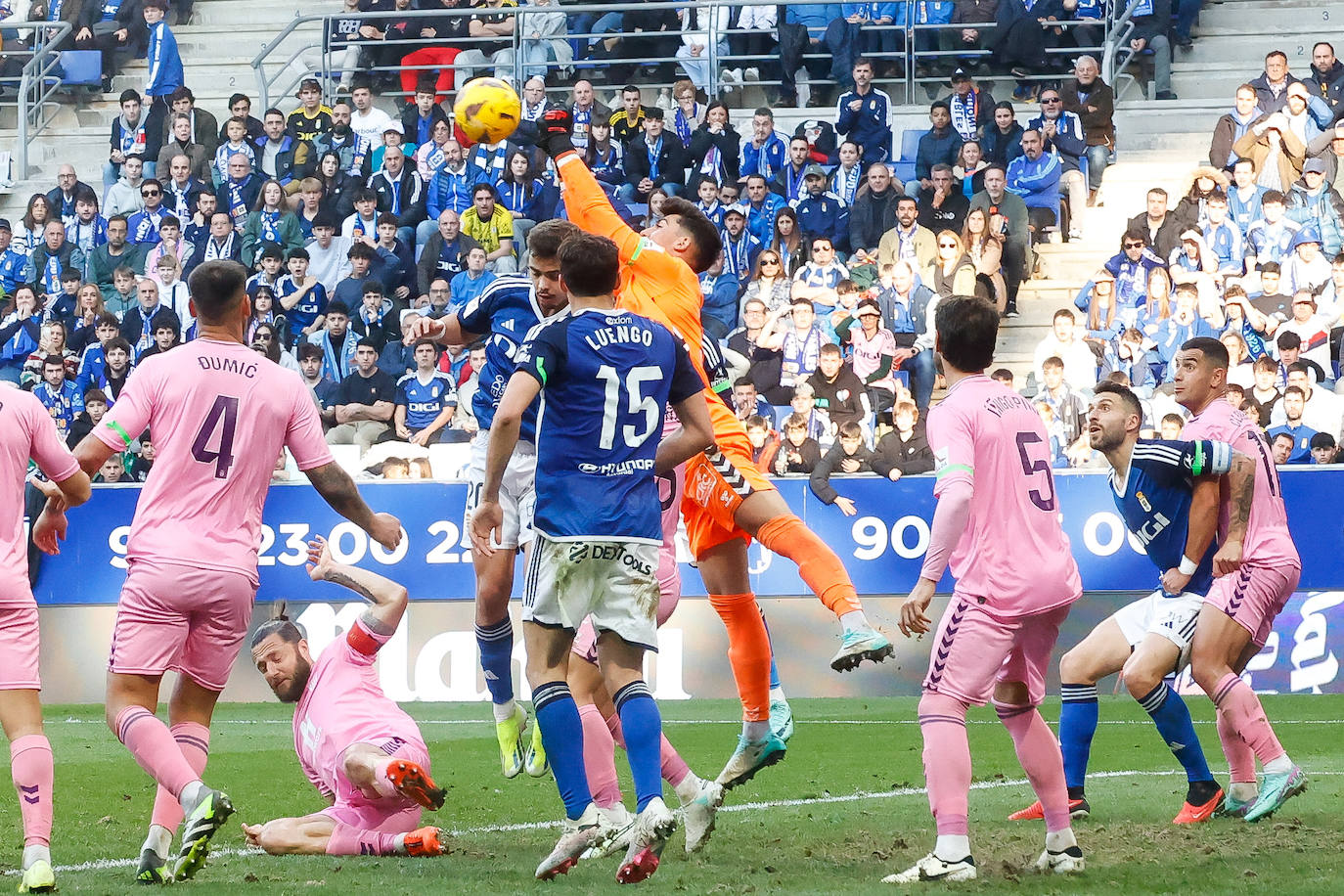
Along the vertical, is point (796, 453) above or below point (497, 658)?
below

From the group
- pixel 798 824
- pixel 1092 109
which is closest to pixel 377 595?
pixel 798 824

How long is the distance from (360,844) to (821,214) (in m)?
12.8

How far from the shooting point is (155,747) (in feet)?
20.1

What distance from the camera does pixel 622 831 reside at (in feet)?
20.9

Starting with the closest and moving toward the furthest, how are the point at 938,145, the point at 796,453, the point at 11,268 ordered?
the point at 796,453, the point at 938,145, the point at 11,268

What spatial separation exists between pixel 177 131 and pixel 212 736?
11731 mm

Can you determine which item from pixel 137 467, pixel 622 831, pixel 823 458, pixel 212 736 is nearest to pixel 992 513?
pixel 622 831

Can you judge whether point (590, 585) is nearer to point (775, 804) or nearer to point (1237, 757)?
point (775, 804)

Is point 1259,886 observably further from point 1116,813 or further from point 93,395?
point 93,395

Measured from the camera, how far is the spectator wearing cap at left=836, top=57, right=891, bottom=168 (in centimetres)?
1975

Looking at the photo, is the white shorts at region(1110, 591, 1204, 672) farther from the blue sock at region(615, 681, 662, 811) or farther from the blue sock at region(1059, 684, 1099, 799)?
the blue sock at region(615, 681, 662, 811)

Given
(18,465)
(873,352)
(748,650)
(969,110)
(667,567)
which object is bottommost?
(873,352)

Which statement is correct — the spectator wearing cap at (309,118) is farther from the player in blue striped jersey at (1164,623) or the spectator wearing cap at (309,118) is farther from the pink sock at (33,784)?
the pink sock at (33,784)

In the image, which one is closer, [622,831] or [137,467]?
[622,831]
